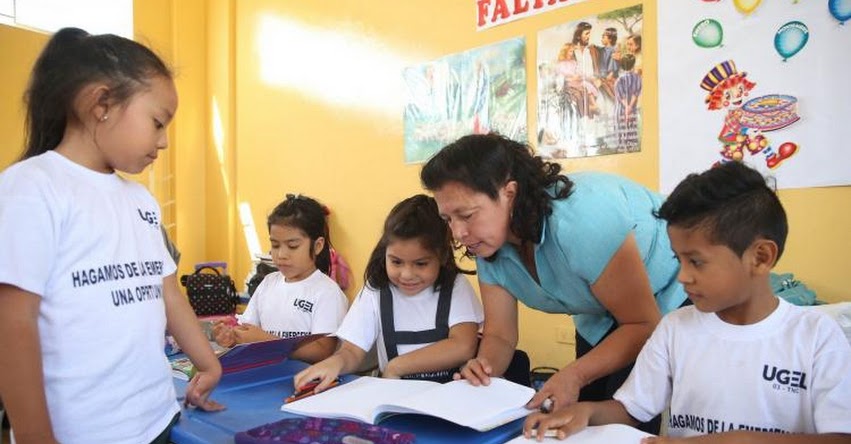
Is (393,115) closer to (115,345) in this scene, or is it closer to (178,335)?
(178,335)

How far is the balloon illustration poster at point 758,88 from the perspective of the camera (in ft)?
5.29

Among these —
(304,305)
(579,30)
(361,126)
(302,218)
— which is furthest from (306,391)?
(361,126)

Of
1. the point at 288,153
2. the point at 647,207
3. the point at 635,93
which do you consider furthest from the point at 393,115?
the point at 647,207

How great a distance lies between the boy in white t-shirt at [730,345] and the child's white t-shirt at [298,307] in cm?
102

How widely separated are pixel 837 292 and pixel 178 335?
1.68m

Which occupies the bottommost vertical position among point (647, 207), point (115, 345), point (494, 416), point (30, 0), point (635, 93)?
point (494, 416)

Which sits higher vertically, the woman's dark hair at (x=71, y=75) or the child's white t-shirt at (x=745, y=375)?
the woman's dark hair at (x=71, y=75)

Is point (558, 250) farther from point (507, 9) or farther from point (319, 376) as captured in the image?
point (507, 9)

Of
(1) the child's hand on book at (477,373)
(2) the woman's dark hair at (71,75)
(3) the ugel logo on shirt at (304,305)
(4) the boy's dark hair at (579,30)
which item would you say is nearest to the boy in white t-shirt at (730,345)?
(1) the child's hand on book at (477,373)

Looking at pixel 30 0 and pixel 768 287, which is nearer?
pixel 768 287

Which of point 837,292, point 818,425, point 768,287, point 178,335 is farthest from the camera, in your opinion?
point 837,292

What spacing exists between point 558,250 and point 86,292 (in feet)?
2.45

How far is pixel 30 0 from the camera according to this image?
139 inches

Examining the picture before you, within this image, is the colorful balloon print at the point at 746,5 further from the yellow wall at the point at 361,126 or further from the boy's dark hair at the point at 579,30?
the boy's dark hair at the point at 579,30
